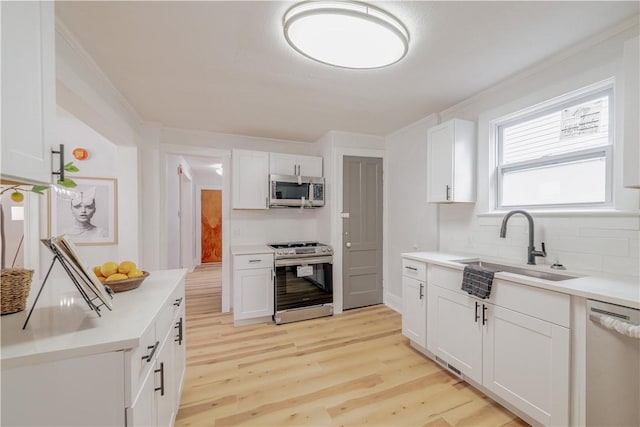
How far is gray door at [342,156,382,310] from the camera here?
365 cm

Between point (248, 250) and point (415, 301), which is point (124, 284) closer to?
point (248, 250)

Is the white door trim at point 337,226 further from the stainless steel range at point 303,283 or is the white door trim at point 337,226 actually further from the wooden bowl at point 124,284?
the wooden bowl at point 124,284

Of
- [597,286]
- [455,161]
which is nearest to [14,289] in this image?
[597,286]

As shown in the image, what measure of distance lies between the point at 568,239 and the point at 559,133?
83cm

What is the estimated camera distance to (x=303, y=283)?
132 inches

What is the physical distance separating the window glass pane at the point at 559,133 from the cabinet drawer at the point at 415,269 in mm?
1229

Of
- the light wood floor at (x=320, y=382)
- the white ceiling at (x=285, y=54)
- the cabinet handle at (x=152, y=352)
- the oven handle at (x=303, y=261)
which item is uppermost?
the white ceiling at (x=285, y=54)

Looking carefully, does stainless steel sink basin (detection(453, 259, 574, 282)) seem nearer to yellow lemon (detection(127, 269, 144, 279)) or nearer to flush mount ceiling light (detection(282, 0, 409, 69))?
flush mount ceiling light (detection(282, 0, 409, 69))

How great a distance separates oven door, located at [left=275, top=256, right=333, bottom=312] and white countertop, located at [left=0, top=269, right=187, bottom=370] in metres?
2.00

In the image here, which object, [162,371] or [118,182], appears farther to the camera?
[118,182]

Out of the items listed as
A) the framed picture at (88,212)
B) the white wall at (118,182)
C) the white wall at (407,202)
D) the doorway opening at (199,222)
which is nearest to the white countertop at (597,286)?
the white wall at (407,202)

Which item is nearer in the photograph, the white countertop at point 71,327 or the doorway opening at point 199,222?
the white countertop at point 71,327

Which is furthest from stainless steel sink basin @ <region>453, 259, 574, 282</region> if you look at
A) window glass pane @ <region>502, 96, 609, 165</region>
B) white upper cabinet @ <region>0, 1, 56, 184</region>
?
white upper cabinet @ <region>0, 1, 56, 184</region>

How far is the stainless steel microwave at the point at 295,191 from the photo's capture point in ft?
11.5
